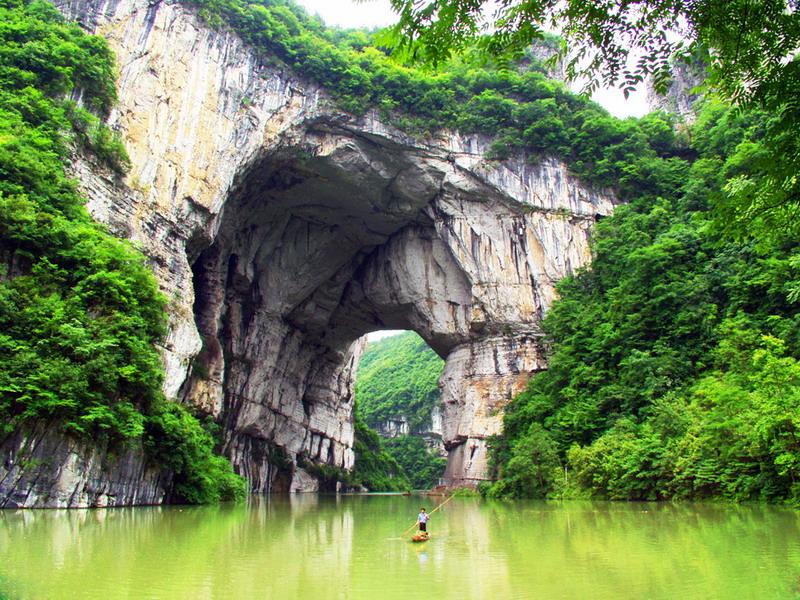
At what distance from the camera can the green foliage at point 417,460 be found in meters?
60.5

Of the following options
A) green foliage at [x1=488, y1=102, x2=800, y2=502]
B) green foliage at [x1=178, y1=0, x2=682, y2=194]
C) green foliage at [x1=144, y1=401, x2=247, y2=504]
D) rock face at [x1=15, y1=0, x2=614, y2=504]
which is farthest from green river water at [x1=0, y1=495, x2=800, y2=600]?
green foliage at [x1=178, y1=0, x2=682, y2=194]

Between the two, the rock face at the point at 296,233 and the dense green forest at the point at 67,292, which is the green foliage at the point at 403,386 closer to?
the rock face at the point at 296,233

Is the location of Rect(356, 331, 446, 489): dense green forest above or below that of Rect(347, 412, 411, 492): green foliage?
above

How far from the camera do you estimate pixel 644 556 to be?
20.2ft

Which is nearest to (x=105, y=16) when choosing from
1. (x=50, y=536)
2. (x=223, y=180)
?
(x=223, y=180)

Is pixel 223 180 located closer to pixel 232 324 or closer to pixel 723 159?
pixel 232 324

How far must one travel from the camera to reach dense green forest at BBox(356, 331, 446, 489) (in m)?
62.1

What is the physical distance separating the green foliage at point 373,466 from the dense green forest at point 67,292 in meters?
26.4

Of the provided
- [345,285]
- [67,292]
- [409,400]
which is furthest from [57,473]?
[409,400]

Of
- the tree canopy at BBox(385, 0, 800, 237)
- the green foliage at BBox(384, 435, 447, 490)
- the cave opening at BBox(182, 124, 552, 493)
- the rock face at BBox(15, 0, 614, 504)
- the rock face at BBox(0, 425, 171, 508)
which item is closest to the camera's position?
the tree canopy at BBox(385, 0, 800, 237)

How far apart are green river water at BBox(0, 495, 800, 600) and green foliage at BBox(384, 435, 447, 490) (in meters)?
51.7

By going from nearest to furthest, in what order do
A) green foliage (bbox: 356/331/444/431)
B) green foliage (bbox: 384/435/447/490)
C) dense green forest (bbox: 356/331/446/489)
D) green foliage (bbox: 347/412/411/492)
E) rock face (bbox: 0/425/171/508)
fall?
1. rock face (bbox: 0/425/171/508)
2. green foliage (bbox: 347/412/411/492)
3. green foliage (bbox: 384/435/447/490)
4. dense green forest (bbox: 356/331/446/489)
5. green foliage (bbox: 356/331/444/431)

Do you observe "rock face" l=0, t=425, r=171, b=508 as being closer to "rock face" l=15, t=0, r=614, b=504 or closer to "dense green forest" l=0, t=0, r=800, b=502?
"dense green forest" l=0, t=0, r=800, b=502

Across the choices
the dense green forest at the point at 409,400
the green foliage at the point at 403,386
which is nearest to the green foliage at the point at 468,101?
the dense green forest at the point at 409,400
